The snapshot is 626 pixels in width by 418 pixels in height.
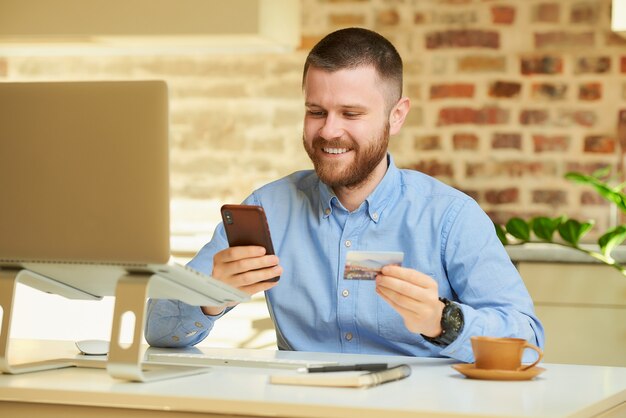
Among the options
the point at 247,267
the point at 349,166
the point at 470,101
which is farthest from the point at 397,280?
the point at 470,101

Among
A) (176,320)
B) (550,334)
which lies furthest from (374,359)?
(550,334)

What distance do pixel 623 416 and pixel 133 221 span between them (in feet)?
2.63

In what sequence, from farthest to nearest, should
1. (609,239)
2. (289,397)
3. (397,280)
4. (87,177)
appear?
(609,239)
(397,280)
(87,177)
(289,397)

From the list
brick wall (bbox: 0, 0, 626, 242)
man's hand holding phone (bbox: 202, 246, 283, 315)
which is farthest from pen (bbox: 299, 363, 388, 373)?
brick wall (bbox: 0, 0, 626, 242)

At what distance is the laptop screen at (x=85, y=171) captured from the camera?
4.75 ft

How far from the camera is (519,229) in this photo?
3.22 m

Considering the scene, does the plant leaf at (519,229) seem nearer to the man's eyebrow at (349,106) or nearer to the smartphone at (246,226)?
the man's eyebrow at (349,106)

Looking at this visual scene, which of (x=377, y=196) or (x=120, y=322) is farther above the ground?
(x=377, y=196)

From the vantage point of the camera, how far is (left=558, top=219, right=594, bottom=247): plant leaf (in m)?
3.11

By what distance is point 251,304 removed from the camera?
12.5 ft

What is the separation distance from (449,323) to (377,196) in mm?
Answer: 476

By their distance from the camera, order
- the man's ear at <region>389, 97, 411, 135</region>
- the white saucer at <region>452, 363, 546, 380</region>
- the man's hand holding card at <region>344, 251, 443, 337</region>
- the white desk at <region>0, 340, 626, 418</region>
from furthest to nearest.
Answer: the man's ear at <region>389, 97, 411, 135</region> → the man's hand holding card at <region>344, 251, 443, 337</region> → the white saucer at <region>452, 363, 546, 380</region> → the white desk at <region>0, 340, 626, 418</region>

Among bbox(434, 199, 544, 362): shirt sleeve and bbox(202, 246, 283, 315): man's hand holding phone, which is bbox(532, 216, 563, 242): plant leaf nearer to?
bbox(434, 199, 544, 362): shirt sleeve

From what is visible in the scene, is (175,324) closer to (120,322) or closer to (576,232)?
(120,322)
